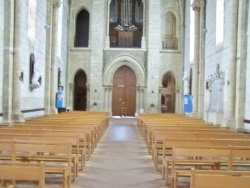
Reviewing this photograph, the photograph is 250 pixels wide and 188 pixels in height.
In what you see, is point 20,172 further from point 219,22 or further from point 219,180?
point 219,22

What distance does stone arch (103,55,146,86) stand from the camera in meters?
27.0

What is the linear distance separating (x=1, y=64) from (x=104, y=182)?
A: 24.9 ft

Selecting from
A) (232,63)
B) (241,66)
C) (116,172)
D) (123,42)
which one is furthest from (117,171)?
(123,42)

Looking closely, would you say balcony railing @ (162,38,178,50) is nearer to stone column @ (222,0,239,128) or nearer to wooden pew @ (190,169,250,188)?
stone column @ (222,0,239,128)

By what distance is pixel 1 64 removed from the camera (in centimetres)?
1261

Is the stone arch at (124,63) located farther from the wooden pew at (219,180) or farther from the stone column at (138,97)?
the wooden pew at (219,180)

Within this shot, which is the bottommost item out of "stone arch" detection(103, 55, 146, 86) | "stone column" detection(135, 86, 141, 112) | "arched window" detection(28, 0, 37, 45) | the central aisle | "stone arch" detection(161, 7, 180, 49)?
the central aisle

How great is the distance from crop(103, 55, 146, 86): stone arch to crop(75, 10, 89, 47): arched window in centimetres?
289

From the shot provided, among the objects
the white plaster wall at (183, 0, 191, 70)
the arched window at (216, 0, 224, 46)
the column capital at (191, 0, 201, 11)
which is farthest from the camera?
the white plaster wall at (183, 0, 191, 70)

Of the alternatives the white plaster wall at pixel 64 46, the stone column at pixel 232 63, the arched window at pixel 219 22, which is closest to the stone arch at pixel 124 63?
the white plaster wall at pixel 64 46

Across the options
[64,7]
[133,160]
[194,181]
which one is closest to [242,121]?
[133,160]

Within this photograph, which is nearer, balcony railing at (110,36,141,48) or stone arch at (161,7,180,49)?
stone arch at (161,7,180,49)

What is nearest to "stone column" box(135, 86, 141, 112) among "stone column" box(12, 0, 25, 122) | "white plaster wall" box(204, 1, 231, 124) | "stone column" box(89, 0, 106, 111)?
"stone column" box(89, 0, 106, 111)

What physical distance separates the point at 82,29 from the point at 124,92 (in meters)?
5.88
